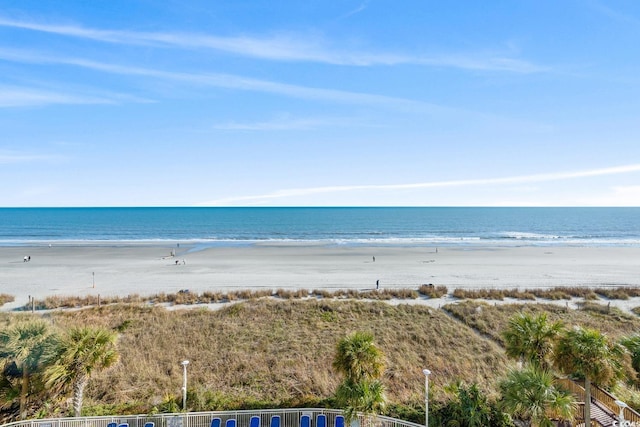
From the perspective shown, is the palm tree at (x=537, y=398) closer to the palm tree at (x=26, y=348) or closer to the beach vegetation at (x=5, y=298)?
the palm tree at (x=26, y=348)

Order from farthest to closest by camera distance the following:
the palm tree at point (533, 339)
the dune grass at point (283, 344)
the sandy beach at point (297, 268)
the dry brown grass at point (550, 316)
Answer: the sandy beach at point (297, 268) → the dry brown grass at point (550, 316) → the dune grass at point (283, 344) → the palm tree at point (533, 339)

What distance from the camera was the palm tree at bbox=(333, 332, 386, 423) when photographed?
34.9 ft

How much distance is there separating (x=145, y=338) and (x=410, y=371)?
14138mm

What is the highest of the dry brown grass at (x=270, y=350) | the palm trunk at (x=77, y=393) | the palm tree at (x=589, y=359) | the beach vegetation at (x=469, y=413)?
the palm tree at (x=589, y=359)

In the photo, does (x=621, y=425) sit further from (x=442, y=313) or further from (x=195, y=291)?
(x=195, y=291)

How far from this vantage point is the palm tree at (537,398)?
30.8 ft

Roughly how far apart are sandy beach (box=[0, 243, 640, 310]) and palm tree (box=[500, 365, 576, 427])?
80.8ft

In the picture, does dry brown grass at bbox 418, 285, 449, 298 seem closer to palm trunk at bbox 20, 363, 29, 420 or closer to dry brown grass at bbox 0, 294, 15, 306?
palm trunk at bbox 20, 363, 29, 420

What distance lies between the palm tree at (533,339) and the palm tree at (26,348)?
48.7ft

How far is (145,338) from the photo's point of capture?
20.1m

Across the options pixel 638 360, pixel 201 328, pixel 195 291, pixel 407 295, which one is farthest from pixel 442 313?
pixel 195 291

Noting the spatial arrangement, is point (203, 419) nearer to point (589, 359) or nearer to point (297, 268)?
point (589, 359)

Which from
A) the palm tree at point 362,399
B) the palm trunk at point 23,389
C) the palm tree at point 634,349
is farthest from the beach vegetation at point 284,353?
the palm tree at point 362,399

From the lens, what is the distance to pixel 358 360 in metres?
11.1
